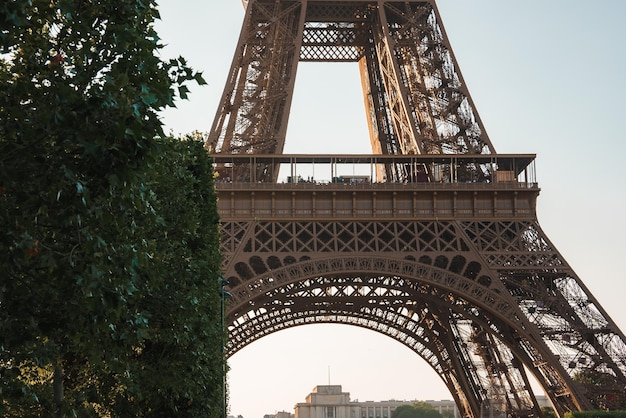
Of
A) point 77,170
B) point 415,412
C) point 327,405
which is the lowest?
point 77,170

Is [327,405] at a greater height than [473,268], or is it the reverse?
[327,405]

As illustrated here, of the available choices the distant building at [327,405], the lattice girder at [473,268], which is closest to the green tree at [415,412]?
the distant building at [327,405]

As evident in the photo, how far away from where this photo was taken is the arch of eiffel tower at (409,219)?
46562 millimetres

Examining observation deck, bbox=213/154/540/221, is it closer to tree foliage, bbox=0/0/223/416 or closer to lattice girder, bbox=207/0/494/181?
lattice girder, bbox=207/0/494/181

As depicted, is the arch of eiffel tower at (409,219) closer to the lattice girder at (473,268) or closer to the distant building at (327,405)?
the lattice girder at (473,268)

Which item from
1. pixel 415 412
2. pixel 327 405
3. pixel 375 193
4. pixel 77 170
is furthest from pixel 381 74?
pixel 415 412

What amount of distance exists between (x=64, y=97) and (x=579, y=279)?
39601mm

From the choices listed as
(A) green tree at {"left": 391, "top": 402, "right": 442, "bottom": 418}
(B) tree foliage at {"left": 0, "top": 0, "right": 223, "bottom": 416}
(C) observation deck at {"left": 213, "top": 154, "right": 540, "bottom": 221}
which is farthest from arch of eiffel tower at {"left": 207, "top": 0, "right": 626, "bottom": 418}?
(A) green tree at {"left": 391, "top": 402, "right": 442, "bottom": 418}

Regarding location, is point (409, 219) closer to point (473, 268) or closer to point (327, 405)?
point (473, 268)

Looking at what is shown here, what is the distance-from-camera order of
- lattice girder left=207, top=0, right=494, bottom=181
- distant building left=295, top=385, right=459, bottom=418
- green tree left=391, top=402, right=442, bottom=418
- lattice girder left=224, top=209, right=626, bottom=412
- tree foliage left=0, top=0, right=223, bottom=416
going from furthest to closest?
green tree left=391, top=402, right=442, bottom=418
distant building left=295, top=385, right=459, bottom=418
lattice girder left=207, top=0, right=494, bottom=181
lattice girder left=224, top=209, right=626, bottom=412
tree foliage left=0, top=0, right=223, bottom=416

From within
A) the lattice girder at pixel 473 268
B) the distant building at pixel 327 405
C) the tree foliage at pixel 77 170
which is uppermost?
the distant building at pixel 327 405

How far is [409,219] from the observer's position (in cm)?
4900

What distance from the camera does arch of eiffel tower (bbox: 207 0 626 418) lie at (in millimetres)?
46562

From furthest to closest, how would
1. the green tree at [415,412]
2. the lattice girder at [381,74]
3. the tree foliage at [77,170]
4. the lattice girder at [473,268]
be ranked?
the green tree at [415,412] → the lattice girder at [381,74] → the lattice girder at [473,268] → the tree foliage at [77,170]
